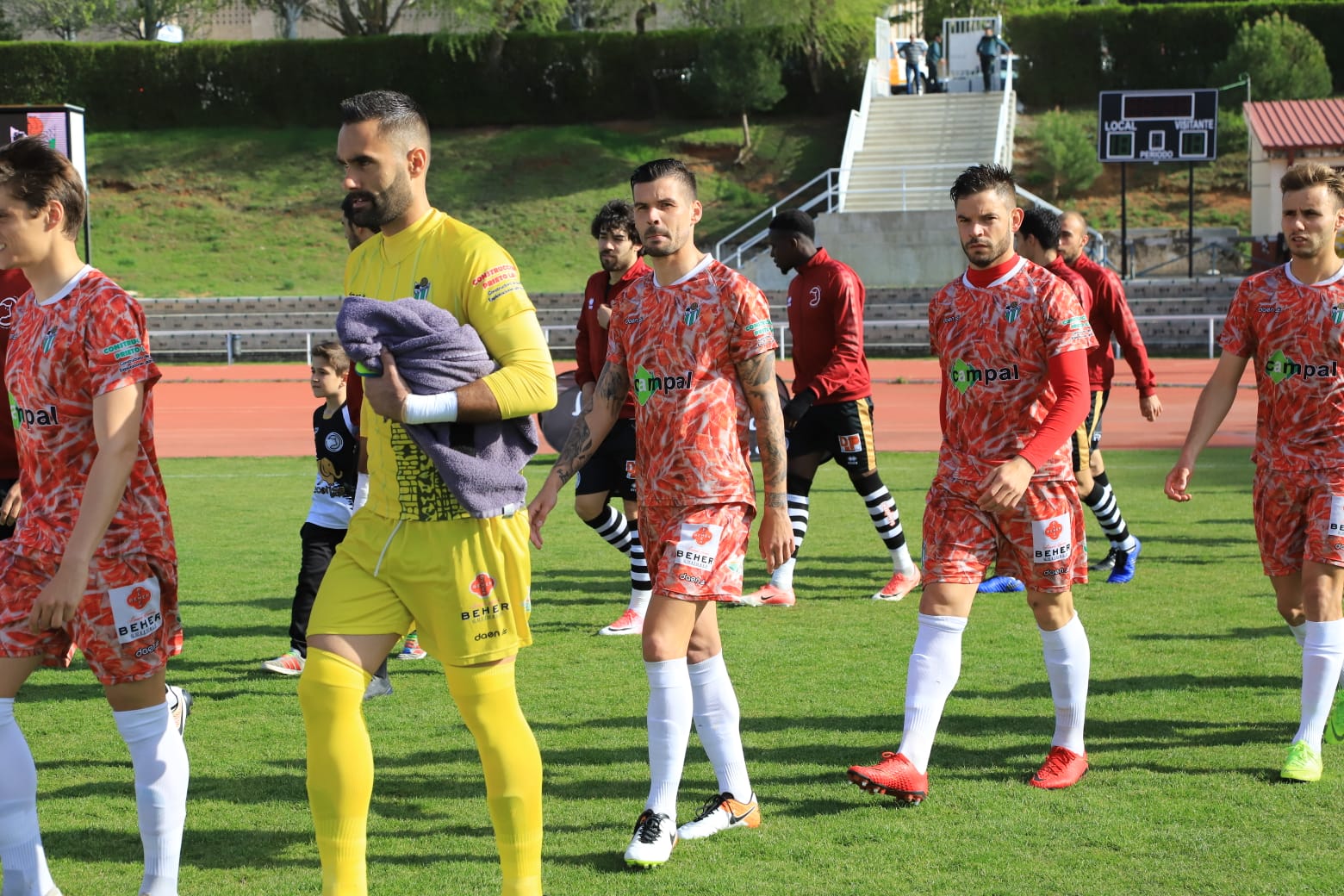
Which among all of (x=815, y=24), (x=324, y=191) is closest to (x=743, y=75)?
(x=815, y=24)

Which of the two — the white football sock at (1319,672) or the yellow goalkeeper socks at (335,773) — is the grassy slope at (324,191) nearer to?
the white football sock at (1319,672)

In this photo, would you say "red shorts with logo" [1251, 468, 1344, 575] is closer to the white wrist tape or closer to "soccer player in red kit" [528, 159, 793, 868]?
"soccer player in red kit" [528, 159, 793, 868]

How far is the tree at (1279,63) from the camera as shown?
41.0m

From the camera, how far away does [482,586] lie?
3.77 meters

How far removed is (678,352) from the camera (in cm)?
467

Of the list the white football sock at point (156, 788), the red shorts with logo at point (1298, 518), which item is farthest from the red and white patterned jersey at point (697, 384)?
the red shorts with logo at point (1298, 518)

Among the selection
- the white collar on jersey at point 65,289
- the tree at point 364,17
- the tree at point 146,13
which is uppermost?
the tree at point 146,13

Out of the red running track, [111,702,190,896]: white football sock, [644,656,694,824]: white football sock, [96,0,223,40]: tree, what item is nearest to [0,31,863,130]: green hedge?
[96,0,223,40]: tree

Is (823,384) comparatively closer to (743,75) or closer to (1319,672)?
(1319,672)

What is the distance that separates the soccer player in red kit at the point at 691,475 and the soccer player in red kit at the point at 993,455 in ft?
2.22

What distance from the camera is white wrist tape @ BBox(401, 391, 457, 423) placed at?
3.59 m

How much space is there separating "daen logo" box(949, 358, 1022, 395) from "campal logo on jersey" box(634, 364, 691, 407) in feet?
3.59

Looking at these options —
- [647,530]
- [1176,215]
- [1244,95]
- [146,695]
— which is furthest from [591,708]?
[1244,95]

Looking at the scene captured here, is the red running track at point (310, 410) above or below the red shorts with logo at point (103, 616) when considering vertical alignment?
below
